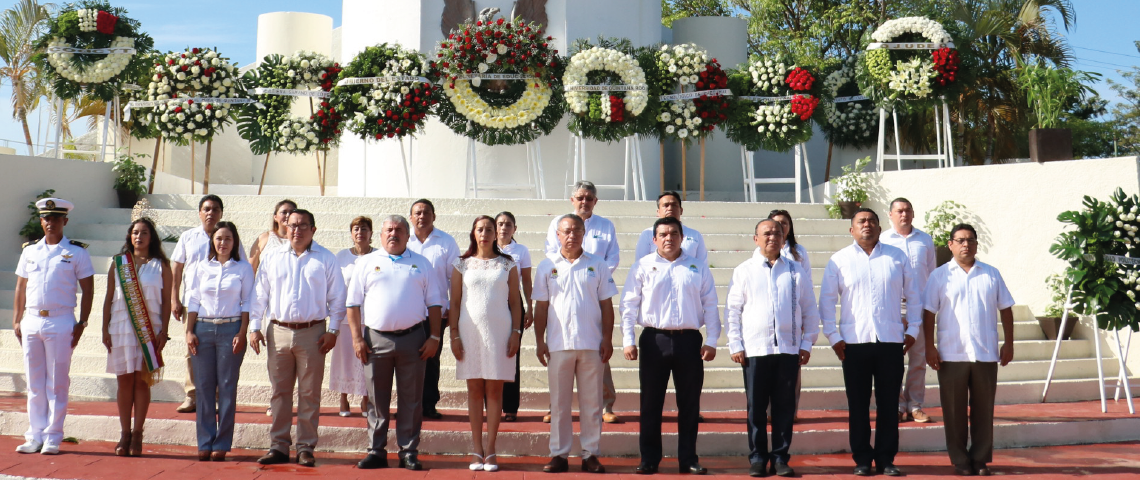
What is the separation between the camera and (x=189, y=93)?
11.4m

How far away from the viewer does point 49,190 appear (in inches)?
402

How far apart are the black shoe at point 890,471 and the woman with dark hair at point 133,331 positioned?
4.62 metres

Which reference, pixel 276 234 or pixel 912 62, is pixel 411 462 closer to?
pixel 276 234

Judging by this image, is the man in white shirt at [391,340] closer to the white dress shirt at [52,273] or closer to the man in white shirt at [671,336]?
the man in white shirt at [671,336]

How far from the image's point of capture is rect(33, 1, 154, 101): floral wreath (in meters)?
11.2

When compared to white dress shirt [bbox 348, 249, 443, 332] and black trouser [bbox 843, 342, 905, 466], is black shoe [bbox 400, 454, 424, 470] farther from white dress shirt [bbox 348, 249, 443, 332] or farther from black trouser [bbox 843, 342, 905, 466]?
black trouser [bbox 843, 342, 905, 466]

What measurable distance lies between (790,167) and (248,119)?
30.1ft

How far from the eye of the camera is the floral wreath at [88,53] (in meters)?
11.2

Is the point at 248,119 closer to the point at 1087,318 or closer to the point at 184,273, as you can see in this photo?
the point at 184,273

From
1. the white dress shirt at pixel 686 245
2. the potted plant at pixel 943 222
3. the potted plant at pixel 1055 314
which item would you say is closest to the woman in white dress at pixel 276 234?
the white dress shirt at pixel 686 245

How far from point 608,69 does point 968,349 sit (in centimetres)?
642

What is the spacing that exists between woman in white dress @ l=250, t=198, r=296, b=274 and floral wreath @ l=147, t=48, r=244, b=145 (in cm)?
485

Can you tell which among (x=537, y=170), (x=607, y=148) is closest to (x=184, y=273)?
(x=537, y=170)

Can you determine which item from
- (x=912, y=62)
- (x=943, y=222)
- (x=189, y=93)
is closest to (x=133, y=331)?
(x=189, y=93)
